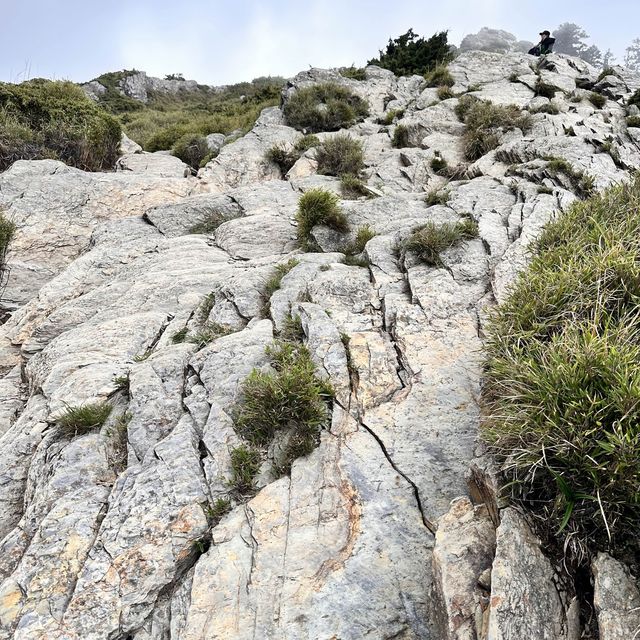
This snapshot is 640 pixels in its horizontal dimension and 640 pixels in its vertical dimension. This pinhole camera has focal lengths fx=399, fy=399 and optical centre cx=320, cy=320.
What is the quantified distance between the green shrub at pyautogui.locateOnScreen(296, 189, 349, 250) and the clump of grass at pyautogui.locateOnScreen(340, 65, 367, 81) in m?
17.0

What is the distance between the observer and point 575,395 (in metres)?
3.19

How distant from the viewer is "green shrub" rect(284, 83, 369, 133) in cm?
1912

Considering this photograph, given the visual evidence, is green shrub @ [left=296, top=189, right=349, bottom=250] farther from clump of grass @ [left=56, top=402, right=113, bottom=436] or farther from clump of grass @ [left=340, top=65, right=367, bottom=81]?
clump of grass @ [left=340, top=65, right=367, bottom=81]

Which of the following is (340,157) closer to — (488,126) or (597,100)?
(488,126)

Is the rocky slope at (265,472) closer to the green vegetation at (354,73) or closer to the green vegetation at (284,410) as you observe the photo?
the green vegetation at (284,410)

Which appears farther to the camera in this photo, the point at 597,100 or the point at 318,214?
the point at 597,100

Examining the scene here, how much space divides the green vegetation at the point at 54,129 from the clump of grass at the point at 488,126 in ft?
48.0

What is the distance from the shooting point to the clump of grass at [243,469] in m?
4.84

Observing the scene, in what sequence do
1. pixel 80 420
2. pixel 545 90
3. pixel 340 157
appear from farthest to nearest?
pixel 545 90 < pixel 340 157 < pixel 80 420

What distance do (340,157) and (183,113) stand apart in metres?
25.0

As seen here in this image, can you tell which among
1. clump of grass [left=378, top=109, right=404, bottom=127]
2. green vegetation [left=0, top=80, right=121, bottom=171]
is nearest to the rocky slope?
green vegetation [left=0, top=80, right=121, bottom=171]

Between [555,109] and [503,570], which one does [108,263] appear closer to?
[503,570]

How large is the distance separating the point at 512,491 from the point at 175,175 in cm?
1612

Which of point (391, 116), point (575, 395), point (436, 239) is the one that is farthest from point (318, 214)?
point (391, 116)
